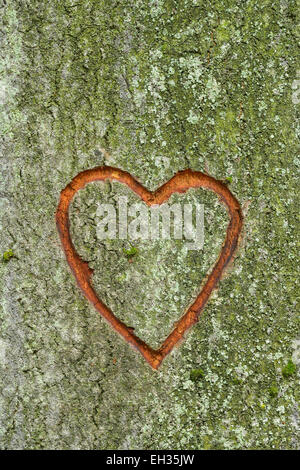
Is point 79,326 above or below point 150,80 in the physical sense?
below

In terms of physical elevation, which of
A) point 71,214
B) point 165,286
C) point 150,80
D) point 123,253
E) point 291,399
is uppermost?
point 150,80

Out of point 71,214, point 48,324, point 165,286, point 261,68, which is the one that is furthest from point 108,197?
point 261,68

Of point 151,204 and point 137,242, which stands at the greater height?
point 151,204
